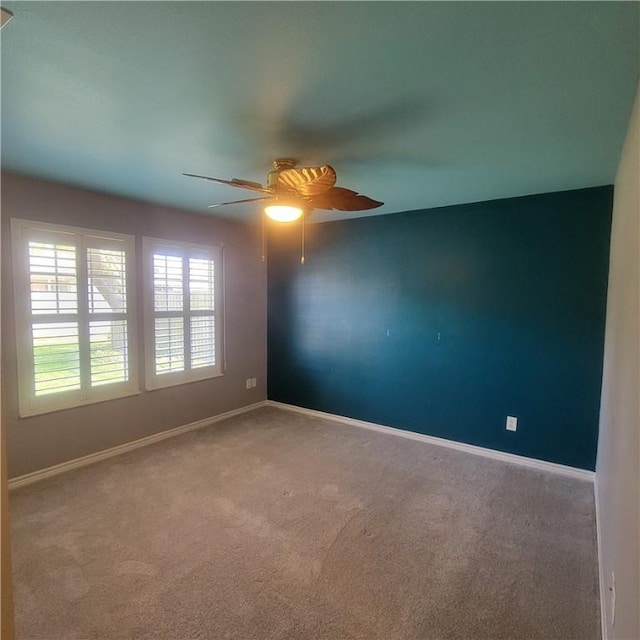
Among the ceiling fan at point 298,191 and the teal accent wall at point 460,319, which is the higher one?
the ceiling fan at point 298,191

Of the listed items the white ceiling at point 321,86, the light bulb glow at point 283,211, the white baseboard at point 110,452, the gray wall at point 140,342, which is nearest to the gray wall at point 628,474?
the white ceiling at point 321,86

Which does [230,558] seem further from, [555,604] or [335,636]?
[555,604]

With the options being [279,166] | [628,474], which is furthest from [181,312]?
[628,474]

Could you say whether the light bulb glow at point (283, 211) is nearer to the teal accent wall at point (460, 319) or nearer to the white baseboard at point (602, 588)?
the teal accent wall at point (460, 319)

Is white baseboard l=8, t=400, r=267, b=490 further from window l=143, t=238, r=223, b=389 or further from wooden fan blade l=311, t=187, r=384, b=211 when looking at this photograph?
wooden fan blade l=311, t=187, r=384, b=211

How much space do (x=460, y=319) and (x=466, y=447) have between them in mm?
1239

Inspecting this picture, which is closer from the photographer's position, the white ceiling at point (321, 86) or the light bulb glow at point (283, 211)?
the white ceiling at point (321, 86)

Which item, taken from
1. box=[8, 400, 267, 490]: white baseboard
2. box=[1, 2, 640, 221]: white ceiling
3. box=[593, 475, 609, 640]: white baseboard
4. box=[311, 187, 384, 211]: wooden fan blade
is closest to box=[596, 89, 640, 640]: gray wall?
box=[593, 475, 609, 640]: white baseboard

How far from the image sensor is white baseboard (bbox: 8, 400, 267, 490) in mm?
2867

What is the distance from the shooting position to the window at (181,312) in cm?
362

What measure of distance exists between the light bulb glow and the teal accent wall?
1752mm

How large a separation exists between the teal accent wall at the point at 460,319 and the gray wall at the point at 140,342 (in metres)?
0.42

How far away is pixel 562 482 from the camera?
2.95 meters

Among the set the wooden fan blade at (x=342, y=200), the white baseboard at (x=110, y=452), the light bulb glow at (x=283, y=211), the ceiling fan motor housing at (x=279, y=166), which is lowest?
the white baseboard at (x=110, y=452)
